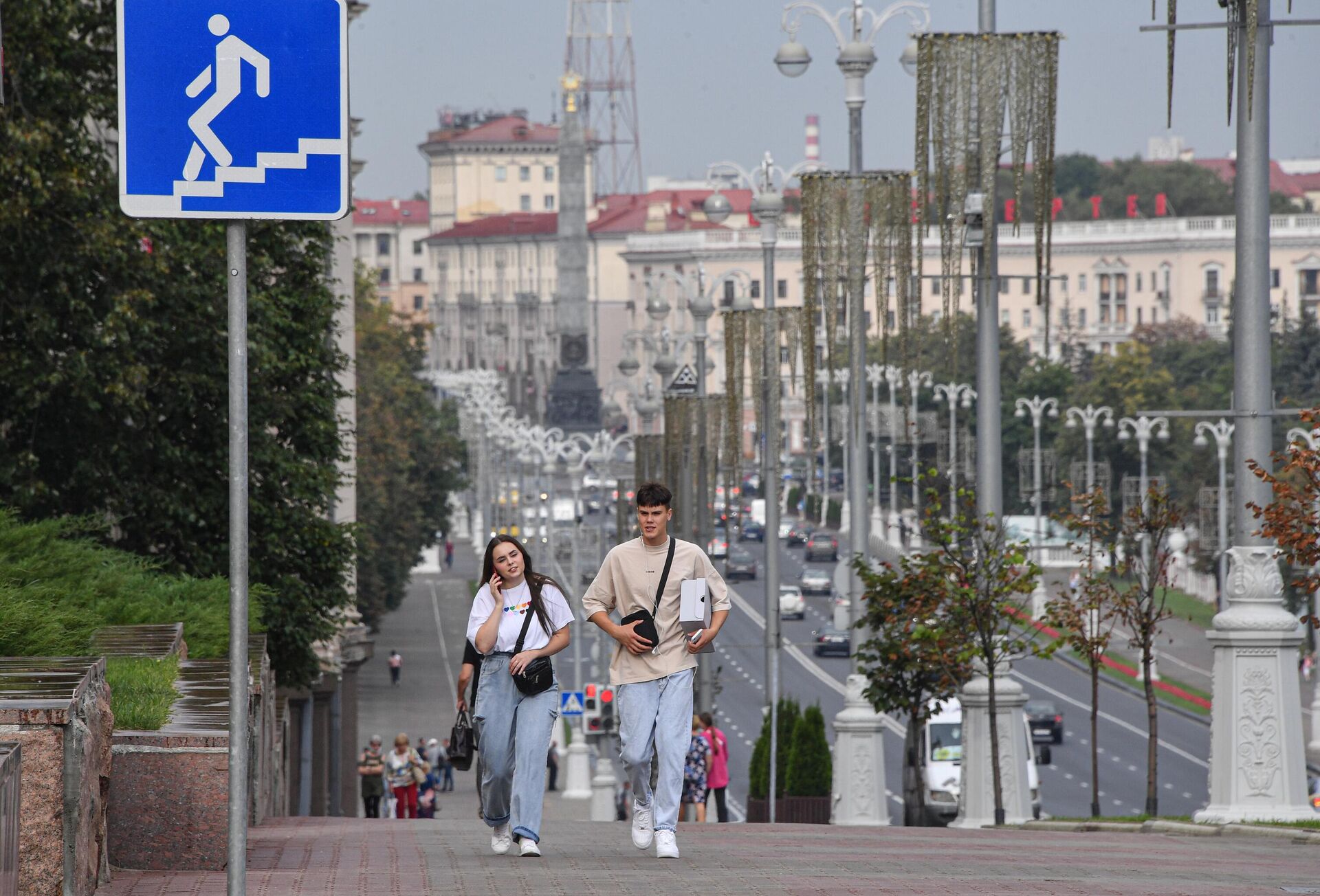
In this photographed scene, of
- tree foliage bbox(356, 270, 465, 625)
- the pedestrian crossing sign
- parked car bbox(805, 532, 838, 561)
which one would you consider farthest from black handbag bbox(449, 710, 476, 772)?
parked car bbox(805, 532, 838, 561)

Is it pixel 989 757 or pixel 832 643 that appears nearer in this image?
pixel 989 757

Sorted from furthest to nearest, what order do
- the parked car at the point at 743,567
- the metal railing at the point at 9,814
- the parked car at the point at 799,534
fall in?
the parked car at the point at 799,534 < the parked car at the point at 743,567 < the metal railing at the point at 9,814

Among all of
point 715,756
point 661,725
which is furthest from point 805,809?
point 661,725

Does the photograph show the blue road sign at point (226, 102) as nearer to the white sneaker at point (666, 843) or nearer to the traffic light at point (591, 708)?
the white sneaker at point (666, 843)

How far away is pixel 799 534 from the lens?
111 meters

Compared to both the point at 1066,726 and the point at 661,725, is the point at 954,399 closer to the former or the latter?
the point at 1066,726

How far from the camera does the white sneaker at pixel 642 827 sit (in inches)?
436

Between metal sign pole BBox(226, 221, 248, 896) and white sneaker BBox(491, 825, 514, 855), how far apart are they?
17.1 ft

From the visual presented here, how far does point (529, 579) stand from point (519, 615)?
19cm

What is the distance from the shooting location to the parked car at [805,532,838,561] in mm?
102438

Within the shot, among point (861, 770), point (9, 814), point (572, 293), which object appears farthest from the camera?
point (572, 293)

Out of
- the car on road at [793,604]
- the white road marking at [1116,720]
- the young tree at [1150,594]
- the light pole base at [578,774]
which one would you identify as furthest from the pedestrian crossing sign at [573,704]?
the car on road at [793,604]

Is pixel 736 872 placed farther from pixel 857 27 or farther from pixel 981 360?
pixel 857 27

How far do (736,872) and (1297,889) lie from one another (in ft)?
7.97
